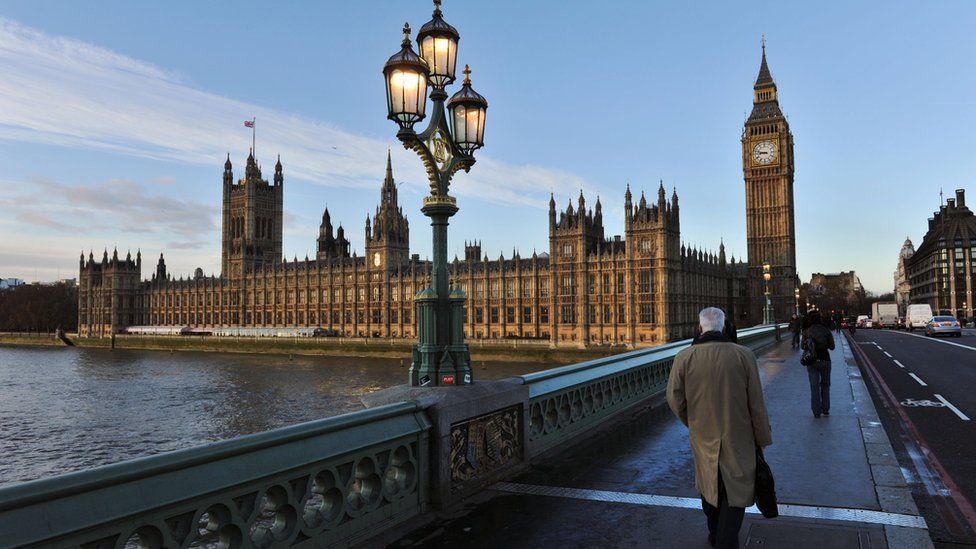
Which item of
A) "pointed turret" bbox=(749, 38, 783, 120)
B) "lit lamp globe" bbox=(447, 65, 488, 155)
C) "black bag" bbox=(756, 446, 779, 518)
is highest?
"pointed turret" bbox=(749, 38, 783, 120)

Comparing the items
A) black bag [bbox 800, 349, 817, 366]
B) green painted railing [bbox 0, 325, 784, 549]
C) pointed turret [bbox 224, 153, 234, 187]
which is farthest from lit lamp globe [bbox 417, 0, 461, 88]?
pointed turret [bbox 224, 153, 234, 187]

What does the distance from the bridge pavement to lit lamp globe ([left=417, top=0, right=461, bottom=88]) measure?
5304 mm

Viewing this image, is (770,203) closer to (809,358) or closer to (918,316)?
(918,316)

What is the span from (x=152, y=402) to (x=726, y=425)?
4329 cm

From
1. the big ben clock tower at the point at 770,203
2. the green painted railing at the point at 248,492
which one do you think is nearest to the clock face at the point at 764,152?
the big ben clock tower at the point at 770,203

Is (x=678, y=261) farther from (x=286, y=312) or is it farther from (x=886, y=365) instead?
(x=286, y=312)

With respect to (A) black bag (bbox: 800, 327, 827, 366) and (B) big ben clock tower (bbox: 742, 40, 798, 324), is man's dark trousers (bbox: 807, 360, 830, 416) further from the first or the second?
(B) big ben clock tower (bbox: 742, 40, 798, 324)

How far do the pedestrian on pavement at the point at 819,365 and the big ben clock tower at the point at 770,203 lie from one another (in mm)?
86686

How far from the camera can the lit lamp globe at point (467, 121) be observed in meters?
8.70

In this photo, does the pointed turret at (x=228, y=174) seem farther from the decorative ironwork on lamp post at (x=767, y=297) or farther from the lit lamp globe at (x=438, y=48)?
the lit lamp globe at (x=438, y=48)

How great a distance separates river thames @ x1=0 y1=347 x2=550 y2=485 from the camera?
2661 centimetres

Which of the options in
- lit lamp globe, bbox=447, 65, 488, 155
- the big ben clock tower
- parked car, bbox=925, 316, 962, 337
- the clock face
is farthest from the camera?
the clock face

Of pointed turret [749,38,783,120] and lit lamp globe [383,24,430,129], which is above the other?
pointed turret [749,38,783,120]

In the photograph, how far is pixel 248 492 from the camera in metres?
4.43
